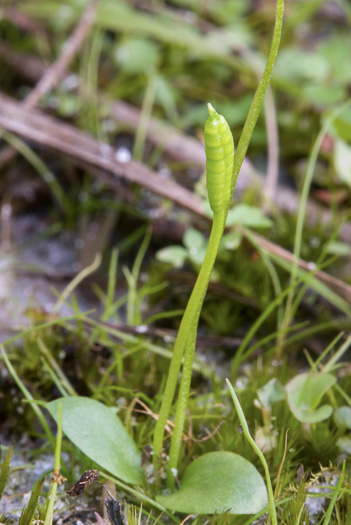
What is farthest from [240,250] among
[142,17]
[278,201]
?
[142,17]

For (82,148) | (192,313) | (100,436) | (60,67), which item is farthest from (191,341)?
(60,67)

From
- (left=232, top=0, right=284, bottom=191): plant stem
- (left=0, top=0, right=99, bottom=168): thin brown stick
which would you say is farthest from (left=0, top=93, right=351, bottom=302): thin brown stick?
(left=232, top=0, right=284, bottom=191): plant stem

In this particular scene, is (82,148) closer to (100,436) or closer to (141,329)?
(141,329)

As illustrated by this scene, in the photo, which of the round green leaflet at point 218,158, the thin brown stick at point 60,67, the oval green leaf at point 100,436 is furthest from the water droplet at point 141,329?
the thin brown stick at point 60,67

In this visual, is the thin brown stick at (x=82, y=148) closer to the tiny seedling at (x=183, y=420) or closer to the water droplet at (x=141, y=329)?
the water droplet at (x=141, y=329)

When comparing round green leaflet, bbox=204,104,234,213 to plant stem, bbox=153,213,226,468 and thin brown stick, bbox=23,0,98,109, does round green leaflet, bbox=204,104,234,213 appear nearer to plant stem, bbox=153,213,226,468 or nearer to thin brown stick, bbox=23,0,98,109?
plant stem, bbox=153,213,226,468
